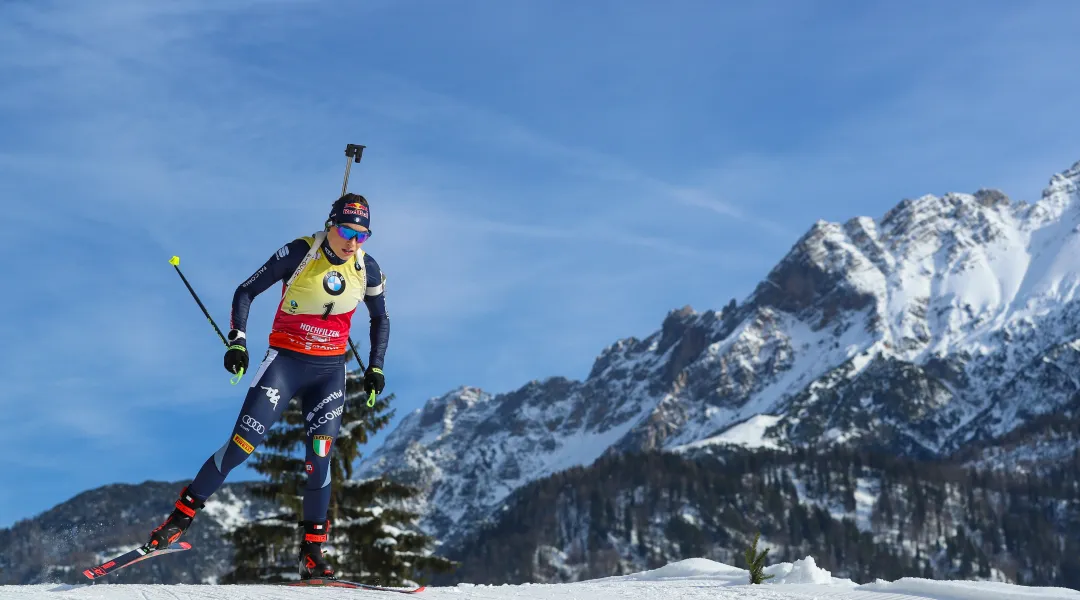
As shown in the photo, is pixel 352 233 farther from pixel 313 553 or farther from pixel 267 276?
pixel 313 553

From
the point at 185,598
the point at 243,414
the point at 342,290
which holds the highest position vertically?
the point at 342,290

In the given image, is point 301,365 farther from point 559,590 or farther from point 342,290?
point 559,590

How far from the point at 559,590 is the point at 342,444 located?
→ 1668cm

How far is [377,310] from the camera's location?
12.3m

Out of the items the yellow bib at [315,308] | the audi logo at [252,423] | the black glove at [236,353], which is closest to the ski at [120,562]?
the audi logo at [252,423]

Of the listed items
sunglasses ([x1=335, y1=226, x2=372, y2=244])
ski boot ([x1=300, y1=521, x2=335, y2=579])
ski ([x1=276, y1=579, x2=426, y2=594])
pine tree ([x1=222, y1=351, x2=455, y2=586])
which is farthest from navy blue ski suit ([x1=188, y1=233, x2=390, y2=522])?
pine tree ([x1=222, y1=351, x2=455, y2=586])

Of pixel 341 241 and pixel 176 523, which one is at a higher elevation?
pixel 341 241

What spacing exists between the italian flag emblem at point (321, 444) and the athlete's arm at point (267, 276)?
1262 mm

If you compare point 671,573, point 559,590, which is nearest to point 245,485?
point 671,573

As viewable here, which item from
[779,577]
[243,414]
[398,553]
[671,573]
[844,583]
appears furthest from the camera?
[398,553]

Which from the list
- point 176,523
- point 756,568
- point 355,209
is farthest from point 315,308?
point 756,568

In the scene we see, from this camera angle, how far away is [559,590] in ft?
37.0

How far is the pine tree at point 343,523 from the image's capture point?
86.5 feet

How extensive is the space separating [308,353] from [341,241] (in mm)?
1100
